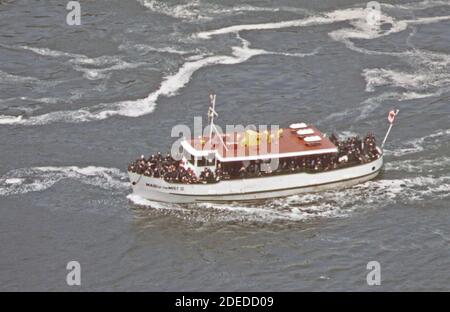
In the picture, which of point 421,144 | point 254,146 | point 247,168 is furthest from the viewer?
point 421,144

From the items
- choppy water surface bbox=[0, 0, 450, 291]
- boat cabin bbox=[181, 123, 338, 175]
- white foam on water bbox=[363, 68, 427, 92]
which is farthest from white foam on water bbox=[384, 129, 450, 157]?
white foam on water bbox=[363, 68, 427, 92]

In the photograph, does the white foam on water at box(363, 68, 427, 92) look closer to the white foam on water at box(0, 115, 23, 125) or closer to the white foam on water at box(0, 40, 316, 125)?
the white foam on water at box(0, 40, 316, 125)

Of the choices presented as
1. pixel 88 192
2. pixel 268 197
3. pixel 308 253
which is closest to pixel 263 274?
pixel 308 253

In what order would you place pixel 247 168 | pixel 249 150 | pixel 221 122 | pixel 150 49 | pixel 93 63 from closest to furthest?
pixel 247 168 < pixel 249 150 < pixel 221 122 < pixel 93 63 < pixel 150 49

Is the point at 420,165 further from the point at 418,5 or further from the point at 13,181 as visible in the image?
the point at 418,5

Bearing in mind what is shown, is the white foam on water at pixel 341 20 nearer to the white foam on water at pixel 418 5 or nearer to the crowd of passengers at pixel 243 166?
the white foam on water at pixel 418 5

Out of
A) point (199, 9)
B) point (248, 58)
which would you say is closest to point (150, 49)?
point (248, 58)

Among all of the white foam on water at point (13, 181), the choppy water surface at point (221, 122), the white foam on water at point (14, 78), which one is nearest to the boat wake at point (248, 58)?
the white foam on water at point (14, 78)
